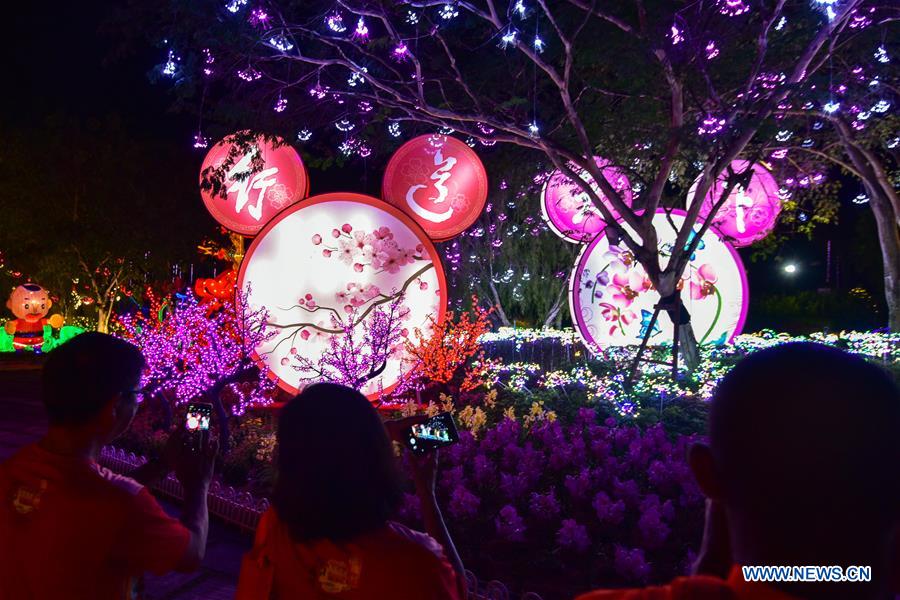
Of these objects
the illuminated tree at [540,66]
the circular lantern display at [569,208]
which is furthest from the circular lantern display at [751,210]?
the circular lantern display at [569,208]

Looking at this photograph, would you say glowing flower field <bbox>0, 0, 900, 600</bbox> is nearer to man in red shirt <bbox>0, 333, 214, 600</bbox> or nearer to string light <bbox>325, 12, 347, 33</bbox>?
string light <bbox>325, 12, 347, 33</bbox>

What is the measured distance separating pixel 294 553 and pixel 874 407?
1175mm

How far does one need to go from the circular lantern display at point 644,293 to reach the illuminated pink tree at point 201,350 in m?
4.33

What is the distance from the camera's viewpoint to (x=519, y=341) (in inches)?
512

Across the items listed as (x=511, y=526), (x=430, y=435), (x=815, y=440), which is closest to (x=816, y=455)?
(x=815, y=440)

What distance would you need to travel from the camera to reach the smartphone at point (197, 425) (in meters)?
2.16

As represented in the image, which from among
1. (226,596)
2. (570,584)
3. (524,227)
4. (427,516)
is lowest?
(226,596)

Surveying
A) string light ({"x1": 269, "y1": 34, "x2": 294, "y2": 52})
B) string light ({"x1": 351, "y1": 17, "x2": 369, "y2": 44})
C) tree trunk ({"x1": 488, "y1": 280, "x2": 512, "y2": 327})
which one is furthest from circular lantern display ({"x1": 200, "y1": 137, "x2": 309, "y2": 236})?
tree trunk ({"x1": 488, "y1": 280, "x2": 512, "y2": 327})

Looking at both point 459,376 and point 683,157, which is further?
point 683,157

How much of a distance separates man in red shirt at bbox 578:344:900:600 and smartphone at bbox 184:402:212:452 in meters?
1.46

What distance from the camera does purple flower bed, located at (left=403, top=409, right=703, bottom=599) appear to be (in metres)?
3.95

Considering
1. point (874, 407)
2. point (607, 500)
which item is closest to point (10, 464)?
point (874, 407)

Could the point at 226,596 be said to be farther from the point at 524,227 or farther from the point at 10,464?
the point at 524,227

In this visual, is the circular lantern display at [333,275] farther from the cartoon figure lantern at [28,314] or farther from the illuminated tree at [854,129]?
the cartoon figure lantern at [28,314]
